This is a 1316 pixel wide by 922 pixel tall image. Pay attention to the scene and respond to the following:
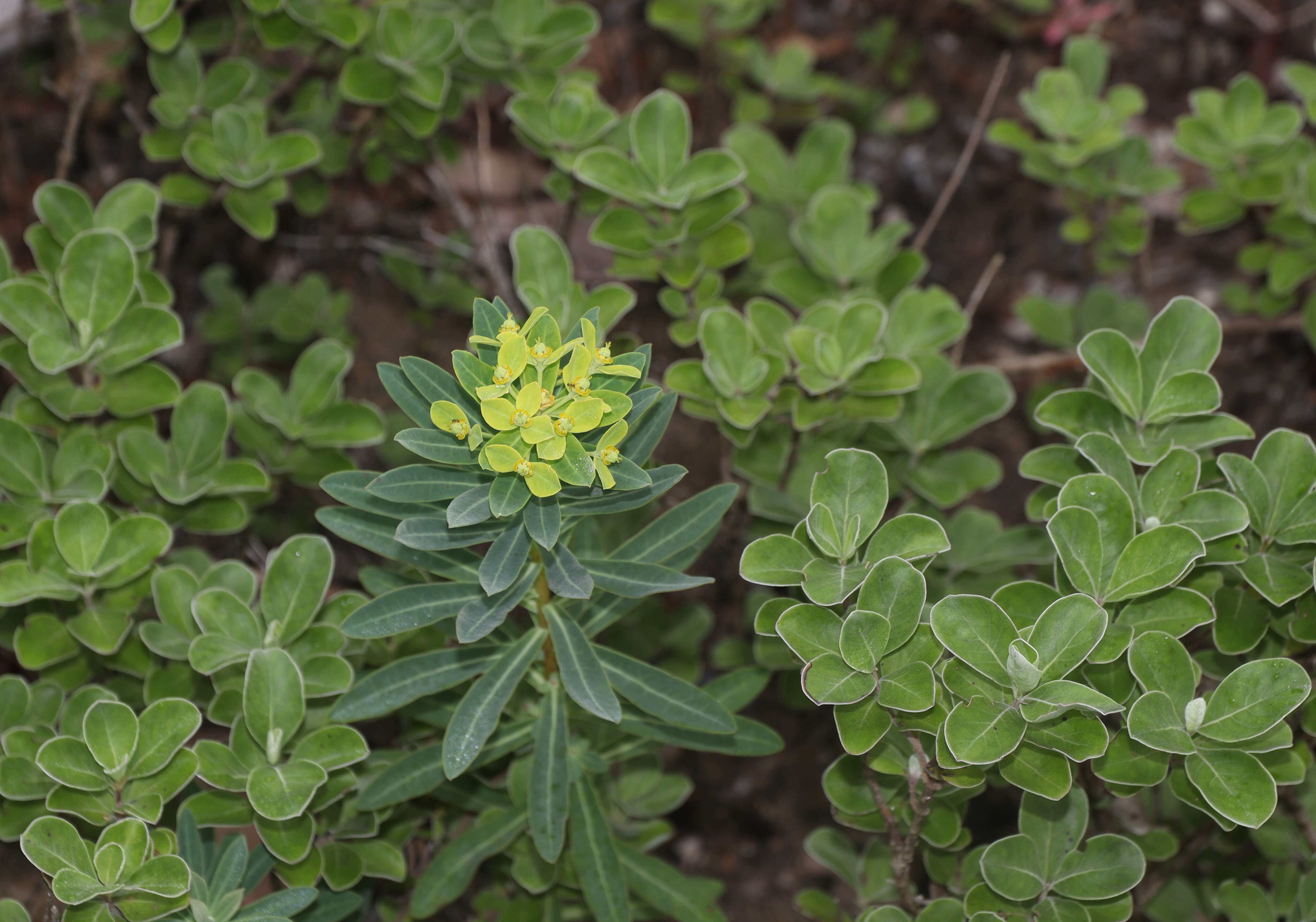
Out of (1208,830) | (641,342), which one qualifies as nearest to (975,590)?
(1208,830)

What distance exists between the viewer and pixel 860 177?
405cm

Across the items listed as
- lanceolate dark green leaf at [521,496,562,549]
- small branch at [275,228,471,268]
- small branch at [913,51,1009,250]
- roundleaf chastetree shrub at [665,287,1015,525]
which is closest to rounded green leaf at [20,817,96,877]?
lanceolate dark green leaf at [521,496,562,549]

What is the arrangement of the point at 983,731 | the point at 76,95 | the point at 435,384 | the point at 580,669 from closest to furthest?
1. the point at 983,731
2. the point at 435,384
3. the point at 580,669
4. the point at 76,95

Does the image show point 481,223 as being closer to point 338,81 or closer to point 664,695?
point 338,81

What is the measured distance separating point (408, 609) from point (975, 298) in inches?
70.3

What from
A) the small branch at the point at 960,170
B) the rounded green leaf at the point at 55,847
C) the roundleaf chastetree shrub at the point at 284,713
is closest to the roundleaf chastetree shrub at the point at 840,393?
the small branch at the point at 960,170

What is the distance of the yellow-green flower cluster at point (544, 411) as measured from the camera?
5.71ft

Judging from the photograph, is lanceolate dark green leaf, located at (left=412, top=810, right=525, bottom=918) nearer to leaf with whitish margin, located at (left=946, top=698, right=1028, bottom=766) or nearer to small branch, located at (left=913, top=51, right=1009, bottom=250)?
leaf with whitish margin, located at (left=946, top=698, right=1028, bottom=766)

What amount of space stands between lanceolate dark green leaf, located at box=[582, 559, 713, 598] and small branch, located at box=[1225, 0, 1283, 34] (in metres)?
3.59

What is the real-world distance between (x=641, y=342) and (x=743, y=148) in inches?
26.7

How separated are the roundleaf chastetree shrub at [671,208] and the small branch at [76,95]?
51.7 inches

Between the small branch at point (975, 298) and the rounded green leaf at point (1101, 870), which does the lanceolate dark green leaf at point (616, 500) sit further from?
the small branch at point (975, 298)

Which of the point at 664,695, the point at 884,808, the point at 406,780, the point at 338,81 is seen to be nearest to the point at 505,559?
the point at 664,695

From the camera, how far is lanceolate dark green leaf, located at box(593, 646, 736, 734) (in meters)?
2.02
